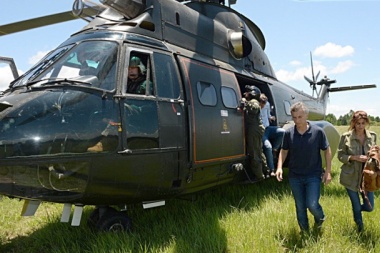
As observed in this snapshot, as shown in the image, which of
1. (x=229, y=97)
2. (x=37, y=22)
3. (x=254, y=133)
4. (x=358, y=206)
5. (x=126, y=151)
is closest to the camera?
(x=126, y=151)

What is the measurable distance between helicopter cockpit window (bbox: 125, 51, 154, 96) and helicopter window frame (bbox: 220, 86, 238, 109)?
4.94 feet

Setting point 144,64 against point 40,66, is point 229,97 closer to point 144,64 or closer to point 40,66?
point 144,64

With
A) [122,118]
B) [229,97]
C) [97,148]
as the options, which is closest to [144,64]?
[122,118]

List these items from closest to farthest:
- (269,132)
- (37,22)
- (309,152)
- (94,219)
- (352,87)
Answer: (309,152) < (94,219) < (37,22) < (269,132) < (352,87)

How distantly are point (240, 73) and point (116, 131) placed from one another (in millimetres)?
3234

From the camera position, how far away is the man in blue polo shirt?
4.05m

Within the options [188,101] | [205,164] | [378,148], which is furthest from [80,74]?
[378,148]

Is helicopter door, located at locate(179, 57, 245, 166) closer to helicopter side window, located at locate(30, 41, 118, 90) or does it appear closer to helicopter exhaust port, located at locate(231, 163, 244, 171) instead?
helicopter exhaust port, located at locate(231, 163, 244, 171)

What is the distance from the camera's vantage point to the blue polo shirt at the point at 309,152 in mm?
4074

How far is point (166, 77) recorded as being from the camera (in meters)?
4.44

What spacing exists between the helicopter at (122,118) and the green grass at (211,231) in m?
0.36

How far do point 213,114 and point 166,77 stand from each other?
3.24 feet

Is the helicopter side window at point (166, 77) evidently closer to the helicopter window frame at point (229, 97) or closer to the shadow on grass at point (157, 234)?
the helicopter window frame at point (229, 97)

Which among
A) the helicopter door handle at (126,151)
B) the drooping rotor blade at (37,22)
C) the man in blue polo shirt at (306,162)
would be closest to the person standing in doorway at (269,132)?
the man in blue polo shirt at (306,162)
